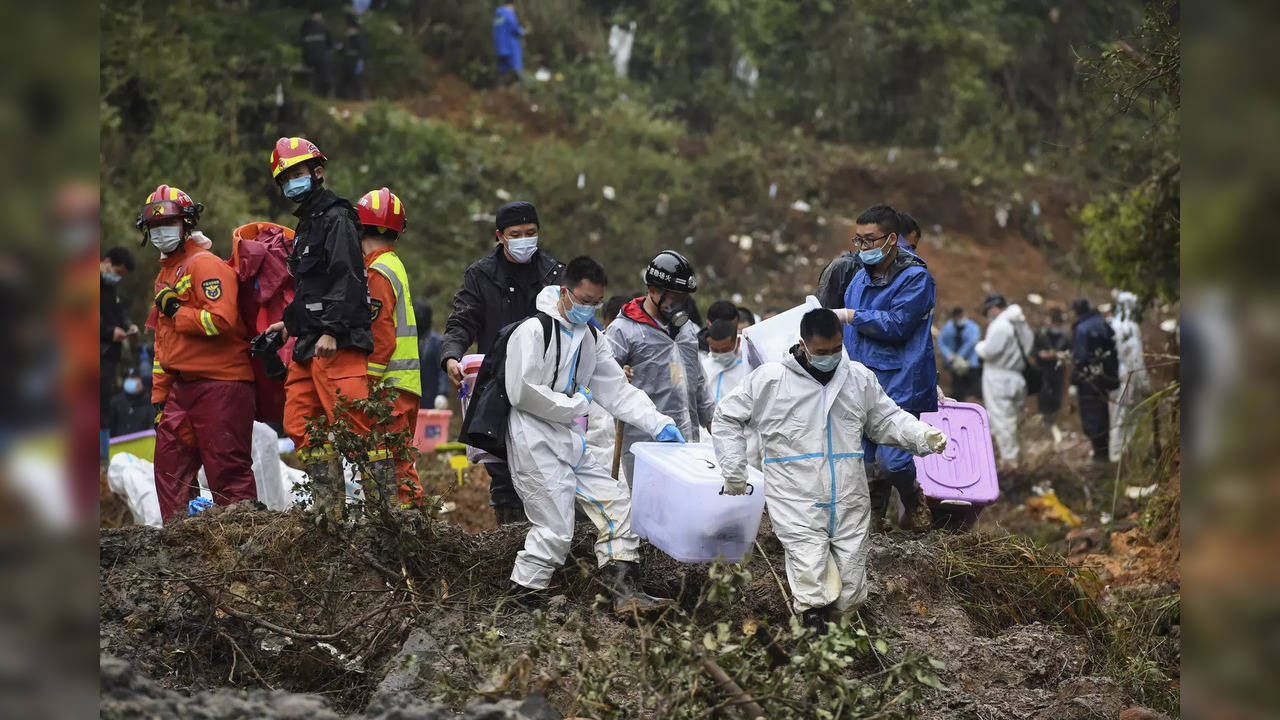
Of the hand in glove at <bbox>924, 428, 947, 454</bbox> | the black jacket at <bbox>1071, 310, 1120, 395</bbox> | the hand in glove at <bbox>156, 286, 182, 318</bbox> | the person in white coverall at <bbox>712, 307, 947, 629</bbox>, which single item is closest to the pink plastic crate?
the hand in glove at <bbox>156, 286, 182, 318</bbox>

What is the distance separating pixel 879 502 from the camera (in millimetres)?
6922

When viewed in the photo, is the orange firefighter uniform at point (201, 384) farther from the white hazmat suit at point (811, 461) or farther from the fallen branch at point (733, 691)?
the fallen branch at point (733, 691)

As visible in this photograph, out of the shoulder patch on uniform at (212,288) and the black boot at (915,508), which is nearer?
the shoulder patch on uniform at (212,288)

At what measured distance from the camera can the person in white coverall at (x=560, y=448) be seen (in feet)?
17.8

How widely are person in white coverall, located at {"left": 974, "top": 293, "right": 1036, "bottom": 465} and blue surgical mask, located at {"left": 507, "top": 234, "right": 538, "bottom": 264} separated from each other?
7776mm

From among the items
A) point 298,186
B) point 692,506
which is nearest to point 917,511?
point 692,506

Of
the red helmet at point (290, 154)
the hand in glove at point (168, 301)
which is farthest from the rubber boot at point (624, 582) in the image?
the hand in glove at point (168, 301)

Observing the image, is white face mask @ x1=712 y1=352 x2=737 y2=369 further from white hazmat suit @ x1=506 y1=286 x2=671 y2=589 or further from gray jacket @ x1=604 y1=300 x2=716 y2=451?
white hazmat suit @ x1=506 y1=286 x2=671 y2=589

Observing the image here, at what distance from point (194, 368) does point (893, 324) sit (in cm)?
356

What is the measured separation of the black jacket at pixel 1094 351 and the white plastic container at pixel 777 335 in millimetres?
6588

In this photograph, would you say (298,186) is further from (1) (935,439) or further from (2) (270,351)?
(1) (935,439)

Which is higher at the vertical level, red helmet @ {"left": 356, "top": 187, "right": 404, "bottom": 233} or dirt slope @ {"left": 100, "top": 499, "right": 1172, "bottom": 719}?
red helmet @ {"left": 356, "top": 187, "right": 404, "bottom": 233}

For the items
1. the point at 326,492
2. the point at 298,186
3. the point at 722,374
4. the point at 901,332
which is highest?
the point at 298,186

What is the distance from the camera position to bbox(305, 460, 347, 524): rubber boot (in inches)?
219
